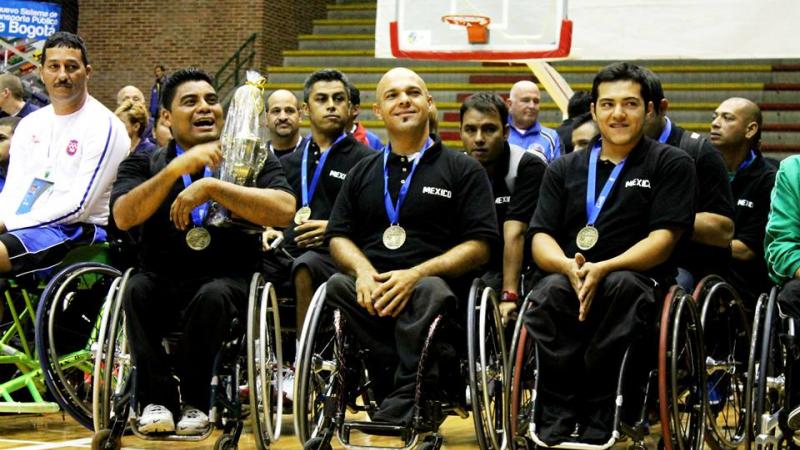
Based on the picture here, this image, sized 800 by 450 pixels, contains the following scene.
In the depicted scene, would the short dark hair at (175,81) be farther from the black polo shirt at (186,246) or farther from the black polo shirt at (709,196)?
the black polo shirt at (709,196)

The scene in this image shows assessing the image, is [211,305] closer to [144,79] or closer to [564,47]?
[564,47]

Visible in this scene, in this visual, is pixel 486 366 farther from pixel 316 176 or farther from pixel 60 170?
pixel 60 170

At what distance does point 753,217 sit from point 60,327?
2.81 meters

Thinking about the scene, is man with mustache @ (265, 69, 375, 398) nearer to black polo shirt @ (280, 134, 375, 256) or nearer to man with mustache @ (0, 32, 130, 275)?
black polo shirt @ (280, 134, 375, 256)

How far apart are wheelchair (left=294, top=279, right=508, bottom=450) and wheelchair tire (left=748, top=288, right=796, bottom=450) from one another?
2.50 feet

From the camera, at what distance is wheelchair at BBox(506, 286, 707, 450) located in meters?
3.45

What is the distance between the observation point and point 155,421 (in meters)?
3.89

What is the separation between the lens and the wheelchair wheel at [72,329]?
448cm

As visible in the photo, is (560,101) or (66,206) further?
(560,101)

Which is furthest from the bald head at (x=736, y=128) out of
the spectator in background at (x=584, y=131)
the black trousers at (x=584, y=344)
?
the black trousers at (x=584, y=344)

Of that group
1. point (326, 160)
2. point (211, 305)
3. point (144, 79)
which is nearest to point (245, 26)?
point (144, 79)

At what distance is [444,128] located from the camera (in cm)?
1234

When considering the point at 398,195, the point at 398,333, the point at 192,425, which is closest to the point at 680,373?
the point at 398,333

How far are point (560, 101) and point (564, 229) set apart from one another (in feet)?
10.6
